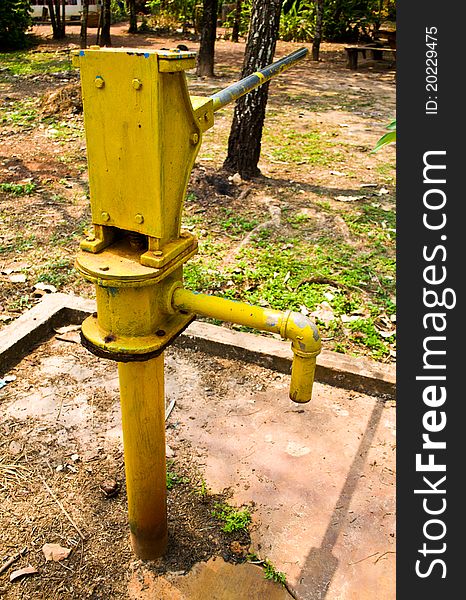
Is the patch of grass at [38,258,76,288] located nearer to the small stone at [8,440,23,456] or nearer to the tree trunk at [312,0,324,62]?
the small stone at [8,440,23,456]

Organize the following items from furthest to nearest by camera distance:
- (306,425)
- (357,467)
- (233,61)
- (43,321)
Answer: (233,61), (43,321), (306,425), (357,467)

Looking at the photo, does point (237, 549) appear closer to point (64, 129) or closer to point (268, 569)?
point (268, 569)


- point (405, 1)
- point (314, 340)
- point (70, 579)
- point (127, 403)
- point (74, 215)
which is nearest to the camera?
point (314, 340)

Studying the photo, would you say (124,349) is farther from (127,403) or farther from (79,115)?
(79,115)

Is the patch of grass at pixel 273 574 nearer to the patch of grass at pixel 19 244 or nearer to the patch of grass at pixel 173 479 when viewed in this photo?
the patch of grass at pixel 173 479

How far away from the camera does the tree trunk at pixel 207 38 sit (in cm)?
918

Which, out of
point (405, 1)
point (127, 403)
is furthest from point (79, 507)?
point (405, 1)

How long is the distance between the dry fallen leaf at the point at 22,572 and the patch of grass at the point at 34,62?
10.8 meters

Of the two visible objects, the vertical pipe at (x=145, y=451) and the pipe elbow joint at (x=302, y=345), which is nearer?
the pipe elbow joint at (x=302, y=345)

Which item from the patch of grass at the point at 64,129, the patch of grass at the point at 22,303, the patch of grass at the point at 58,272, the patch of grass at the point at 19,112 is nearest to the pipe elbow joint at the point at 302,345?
the patch of grass at the point at 22,303

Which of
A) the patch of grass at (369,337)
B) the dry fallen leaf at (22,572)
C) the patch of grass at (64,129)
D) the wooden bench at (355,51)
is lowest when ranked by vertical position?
the dry fallen leaf at (22,572)

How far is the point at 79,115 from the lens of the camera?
7758 mm

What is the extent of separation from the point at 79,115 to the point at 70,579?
7008mm

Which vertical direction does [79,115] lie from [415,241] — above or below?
below
